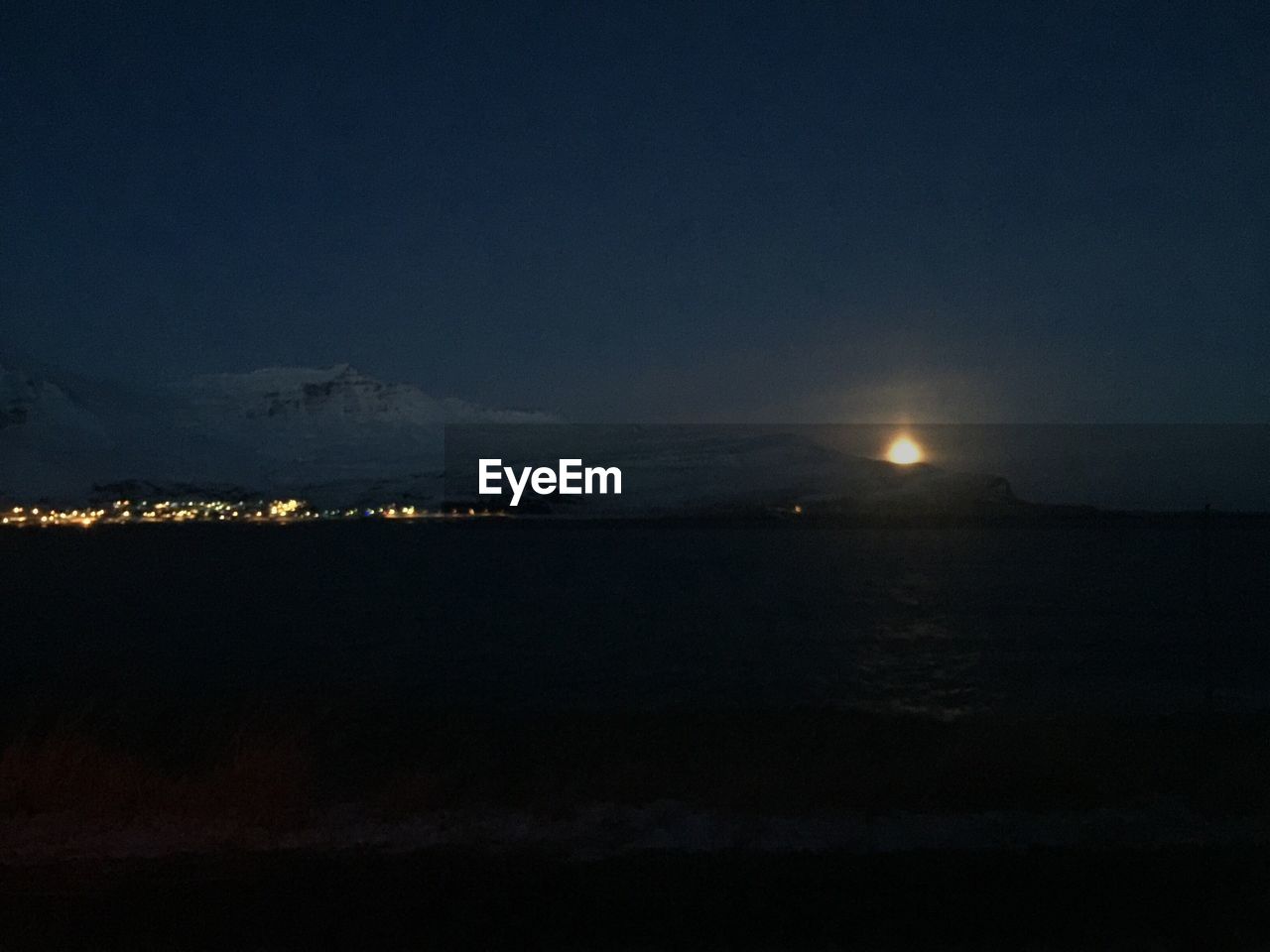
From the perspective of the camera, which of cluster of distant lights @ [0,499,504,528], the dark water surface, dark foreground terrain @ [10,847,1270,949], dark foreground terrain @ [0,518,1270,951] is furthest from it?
cluster of distant lights @ [0,499,504,528]

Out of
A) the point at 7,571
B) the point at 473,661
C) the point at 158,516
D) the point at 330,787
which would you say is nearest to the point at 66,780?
the point at 330,787

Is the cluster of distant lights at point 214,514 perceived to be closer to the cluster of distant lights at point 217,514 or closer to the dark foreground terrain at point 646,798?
the cluster of distant lights at point 217,514

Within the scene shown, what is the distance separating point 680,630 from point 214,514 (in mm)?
127509

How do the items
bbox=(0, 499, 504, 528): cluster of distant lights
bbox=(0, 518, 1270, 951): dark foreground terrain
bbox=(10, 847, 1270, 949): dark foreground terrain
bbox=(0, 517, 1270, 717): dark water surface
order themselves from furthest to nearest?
bbox=(0, 499, 504, 528): cluster of distant lights → bbox=(0, 517, 1270, 717): dark water surface → bbox=(0, 518, 1270, 951): dark foreground terrain → bbox=(10, 847, 1270, 949): dark foreground terrain

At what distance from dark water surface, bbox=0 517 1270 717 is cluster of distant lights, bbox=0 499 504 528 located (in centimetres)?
6224

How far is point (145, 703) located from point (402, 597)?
28675 millimetres

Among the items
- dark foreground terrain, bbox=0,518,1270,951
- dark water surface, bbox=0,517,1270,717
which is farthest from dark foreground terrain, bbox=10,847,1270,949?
dark water surface, bbox=0,517,1270,717

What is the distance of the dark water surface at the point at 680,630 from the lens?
1827 cm

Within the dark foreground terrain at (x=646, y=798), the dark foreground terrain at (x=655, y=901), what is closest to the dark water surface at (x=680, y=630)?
the dark foreground terrain at (x=646, y=798)

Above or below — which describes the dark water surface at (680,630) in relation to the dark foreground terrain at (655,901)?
below

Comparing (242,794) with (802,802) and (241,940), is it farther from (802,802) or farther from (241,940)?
(802,802)

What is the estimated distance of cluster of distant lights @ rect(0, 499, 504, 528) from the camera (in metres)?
131

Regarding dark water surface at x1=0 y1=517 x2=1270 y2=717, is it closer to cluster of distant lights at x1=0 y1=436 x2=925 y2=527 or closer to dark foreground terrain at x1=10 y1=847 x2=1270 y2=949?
dark foreground terrain at x1=10 y1=847 x2=1270 y2=949

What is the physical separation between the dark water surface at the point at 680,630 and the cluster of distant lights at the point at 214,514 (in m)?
62.2
